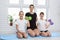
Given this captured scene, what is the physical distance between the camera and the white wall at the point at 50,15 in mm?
3773

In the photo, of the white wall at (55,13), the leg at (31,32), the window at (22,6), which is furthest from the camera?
the white wall at (55,13)

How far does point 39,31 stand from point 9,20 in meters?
0.88

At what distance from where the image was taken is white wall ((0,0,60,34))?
377 centimetres

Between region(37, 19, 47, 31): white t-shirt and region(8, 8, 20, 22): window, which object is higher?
region(8, 8, 20, 22): window

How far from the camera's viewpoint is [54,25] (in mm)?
4230

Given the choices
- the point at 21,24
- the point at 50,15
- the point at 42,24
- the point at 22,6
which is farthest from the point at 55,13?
the point at 21,24

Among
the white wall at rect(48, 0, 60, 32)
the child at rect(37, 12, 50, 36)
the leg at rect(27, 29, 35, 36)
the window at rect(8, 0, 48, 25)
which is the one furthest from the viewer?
the white wall at rect(48, 0, 60, 32)

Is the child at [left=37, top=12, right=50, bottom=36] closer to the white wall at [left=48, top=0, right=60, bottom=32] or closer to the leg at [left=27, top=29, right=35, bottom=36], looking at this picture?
the leg at [left=27, top=29, right=35, bottom=36]

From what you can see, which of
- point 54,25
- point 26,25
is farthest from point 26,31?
point 54,25

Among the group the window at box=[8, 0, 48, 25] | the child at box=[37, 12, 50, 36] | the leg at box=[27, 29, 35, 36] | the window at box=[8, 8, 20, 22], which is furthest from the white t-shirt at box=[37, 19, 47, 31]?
the window at box=[8, 8, 20, 22]

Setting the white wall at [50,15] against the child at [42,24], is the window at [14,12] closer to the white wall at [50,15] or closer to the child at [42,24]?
the white wall at [50,15]

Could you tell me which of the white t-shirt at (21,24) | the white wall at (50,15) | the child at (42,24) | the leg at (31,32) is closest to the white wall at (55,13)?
the white wall at (50,15)

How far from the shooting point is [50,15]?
4.16 meters

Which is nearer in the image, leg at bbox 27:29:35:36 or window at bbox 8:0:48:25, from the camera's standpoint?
leg at bbox 27:29:35:36
